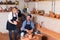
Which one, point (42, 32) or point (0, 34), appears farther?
point (0, 34)

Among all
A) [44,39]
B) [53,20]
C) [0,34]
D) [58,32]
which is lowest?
[0,34]

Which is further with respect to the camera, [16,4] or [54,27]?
[16,4]

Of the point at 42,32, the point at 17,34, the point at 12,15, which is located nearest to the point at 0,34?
the point at 17,34

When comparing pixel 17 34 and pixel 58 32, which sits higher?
pixel 58 32

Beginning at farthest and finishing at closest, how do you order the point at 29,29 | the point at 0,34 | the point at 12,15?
the point at 0,34 → the point at 12,15 → the point at 29,29

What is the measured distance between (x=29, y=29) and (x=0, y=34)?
6.15 ft

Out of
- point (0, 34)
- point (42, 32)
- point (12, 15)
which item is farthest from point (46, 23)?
point (0, 34)

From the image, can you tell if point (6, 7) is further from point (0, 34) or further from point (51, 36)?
point (51, 36)

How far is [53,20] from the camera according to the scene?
337cm

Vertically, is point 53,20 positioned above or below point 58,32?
above

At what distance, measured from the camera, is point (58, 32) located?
316 centimetres

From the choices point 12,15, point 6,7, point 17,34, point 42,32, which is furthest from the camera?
point 6,7

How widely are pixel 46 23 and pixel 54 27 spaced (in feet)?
1.70

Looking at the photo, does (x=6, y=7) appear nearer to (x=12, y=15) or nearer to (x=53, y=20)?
(x=12, y=15)
